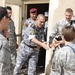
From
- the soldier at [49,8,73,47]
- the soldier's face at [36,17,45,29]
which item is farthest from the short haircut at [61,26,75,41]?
the soldier's face at [36,17,45,29]

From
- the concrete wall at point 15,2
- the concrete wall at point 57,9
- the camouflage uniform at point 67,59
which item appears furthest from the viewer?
the concrete wall at point 15,2

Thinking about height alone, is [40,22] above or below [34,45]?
above

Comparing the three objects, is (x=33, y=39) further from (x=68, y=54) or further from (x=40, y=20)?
(x=68, y=54)

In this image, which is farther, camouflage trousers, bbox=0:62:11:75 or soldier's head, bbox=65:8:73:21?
soldier's head, bbox=65:8:73:21

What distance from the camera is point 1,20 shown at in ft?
9.23

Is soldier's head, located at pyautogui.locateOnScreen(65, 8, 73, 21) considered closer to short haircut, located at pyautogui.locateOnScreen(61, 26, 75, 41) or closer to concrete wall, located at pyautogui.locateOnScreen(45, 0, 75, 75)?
concrete wall, located at pyautogui.locateOnScreen(45, 0, 75, 75)

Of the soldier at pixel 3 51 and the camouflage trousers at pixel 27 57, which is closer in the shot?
the soldier at pixel 3 51

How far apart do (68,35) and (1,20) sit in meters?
0.81

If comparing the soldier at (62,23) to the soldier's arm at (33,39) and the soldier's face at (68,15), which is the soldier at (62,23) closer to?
the soldier's face at (68,15)

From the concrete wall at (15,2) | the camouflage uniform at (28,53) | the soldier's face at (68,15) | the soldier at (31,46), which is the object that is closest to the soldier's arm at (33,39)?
the soldier at (31,46)

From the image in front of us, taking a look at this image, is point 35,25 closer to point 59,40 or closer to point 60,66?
point 59,40

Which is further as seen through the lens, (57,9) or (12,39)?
(12,39)

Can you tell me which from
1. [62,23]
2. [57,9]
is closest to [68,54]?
[62,23]

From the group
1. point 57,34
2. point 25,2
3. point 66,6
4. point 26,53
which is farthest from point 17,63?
point 25,2
